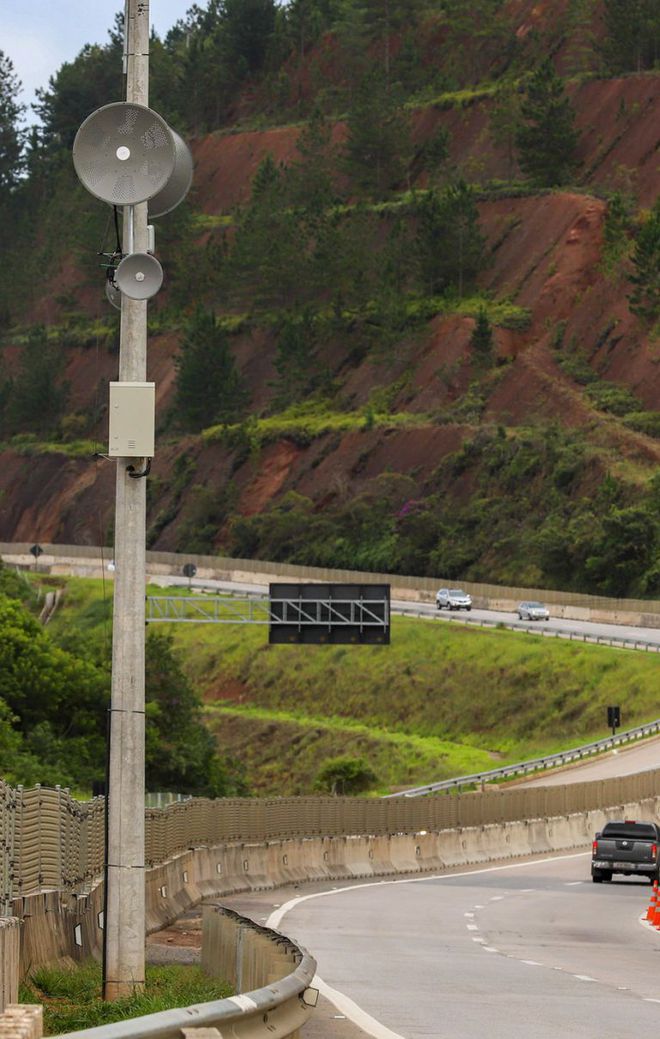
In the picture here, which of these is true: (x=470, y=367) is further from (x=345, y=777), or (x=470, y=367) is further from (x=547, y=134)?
(x=345, y=777)

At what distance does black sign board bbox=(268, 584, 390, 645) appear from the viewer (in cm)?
7244

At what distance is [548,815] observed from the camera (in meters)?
54.7

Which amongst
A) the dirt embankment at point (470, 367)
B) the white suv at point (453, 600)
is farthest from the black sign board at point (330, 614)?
the dirt embankment at point (470, 367)

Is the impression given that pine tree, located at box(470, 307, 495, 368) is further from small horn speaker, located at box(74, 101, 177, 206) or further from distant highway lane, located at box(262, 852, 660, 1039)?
small horn speaker, located at box(74, 101, 177, 206)

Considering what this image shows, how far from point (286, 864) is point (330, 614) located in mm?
32219

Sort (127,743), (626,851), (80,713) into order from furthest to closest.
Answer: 1. (80,713)
2. (626,851)
3. (127,743)

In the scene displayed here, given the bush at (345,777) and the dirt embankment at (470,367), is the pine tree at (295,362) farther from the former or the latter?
the bush at (345,777)

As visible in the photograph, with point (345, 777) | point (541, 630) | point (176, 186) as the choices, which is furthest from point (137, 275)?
point (541, 630)

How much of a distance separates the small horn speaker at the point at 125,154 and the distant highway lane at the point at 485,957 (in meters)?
A: 6.32

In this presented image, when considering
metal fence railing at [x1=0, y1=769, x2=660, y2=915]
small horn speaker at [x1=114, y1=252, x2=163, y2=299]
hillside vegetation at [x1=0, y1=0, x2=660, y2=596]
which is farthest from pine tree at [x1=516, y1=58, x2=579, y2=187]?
small horn speaker at [x1=114, y1=252, x2=163, y2=299]

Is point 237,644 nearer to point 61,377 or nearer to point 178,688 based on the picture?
point 178,688

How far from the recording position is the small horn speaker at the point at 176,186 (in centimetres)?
1598

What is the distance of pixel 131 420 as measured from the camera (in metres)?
15.5

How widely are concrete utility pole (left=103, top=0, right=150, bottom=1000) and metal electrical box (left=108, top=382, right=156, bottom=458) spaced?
143 mm
